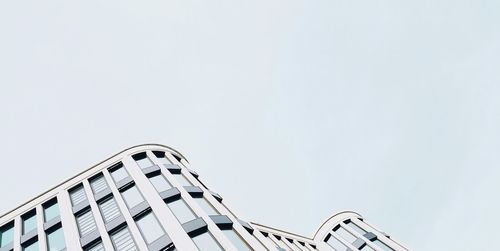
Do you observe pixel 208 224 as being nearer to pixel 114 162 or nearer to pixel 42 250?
pixel 42 250

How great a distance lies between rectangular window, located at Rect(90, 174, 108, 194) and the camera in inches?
1169

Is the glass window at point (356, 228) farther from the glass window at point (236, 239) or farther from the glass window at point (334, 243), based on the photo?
the glass window at point (236, 239)

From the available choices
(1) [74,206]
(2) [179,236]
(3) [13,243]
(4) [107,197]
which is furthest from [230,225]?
(3) [13,243]

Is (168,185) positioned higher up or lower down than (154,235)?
higher up

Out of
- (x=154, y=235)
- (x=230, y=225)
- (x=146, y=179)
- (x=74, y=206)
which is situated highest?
(x=74, y=206)

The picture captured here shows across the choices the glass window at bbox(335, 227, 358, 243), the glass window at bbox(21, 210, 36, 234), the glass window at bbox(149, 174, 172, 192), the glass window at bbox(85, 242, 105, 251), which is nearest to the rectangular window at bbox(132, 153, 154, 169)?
the glass window at bbox(149, 174, 172, 192)

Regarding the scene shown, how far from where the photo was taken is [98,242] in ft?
74.2

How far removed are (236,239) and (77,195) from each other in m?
14.6

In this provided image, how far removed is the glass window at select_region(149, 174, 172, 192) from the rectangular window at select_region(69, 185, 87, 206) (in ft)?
15.6

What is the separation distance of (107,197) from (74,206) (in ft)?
7.46

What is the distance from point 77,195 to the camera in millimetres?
30438

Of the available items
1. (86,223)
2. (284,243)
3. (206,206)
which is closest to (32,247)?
(86,223)

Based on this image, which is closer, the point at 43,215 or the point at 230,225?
the point at 230,225

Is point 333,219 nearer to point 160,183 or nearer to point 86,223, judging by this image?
point 160,183
